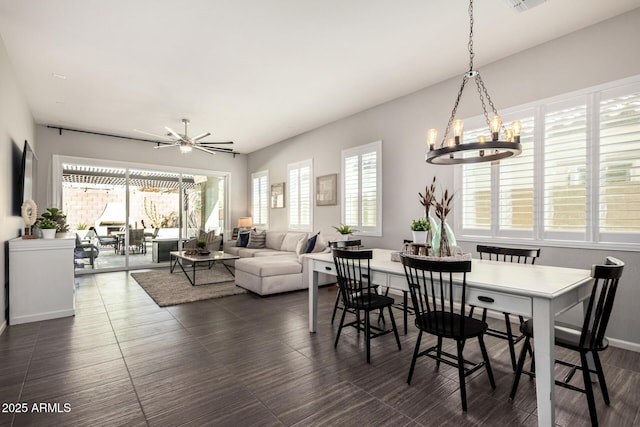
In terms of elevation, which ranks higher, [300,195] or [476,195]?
[300,195]

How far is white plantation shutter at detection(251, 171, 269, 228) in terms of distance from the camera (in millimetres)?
8328

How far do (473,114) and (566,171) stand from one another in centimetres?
129

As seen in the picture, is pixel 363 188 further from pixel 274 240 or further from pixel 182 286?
pixel 182 286

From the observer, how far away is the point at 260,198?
8578mm

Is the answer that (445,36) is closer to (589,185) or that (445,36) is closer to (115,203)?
(589,185)

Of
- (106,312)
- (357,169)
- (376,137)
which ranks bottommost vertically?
(106,312)

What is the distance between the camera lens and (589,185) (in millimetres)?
3086

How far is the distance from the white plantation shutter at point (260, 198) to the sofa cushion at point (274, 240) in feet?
3.12

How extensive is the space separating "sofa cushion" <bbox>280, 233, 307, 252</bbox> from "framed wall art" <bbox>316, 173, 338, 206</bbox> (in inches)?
32.3

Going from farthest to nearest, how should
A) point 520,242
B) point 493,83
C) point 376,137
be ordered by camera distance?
point 376,137 < point 493,83 < point 520,242

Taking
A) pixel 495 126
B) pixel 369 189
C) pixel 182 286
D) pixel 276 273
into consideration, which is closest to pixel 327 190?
pixel 369 189

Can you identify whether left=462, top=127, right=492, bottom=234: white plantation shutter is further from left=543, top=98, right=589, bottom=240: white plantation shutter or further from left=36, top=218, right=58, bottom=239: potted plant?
left=36, top=218, right=58, bottom=239: potted plant

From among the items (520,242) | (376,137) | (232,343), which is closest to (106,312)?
(232,343)

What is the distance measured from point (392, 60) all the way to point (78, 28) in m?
3.27
